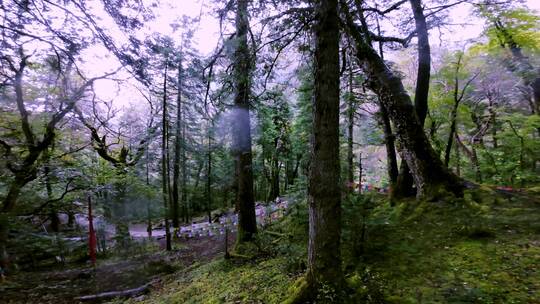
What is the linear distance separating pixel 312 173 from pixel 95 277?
25.2 ft

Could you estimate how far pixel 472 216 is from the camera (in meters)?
4.82

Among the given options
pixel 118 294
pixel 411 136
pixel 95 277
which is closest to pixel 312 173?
pixel 411 136

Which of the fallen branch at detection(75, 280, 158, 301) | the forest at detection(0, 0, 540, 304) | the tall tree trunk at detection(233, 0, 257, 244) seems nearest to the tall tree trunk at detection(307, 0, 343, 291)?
the forest at detection(0, 0, 540, 304)

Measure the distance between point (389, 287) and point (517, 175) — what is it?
8.14 meters


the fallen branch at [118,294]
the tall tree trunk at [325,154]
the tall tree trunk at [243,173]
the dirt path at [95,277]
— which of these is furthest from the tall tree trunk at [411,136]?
the fallen branch at [118,294]

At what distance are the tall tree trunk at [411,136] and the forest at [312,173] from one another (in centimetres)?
4

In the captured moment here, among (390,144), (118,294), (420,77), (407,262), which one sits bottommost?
(118,294)

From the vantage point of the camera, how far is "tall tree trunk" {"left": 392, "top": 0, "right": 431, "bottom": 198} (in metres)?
6.33

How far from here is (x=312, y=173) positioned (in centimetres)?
315

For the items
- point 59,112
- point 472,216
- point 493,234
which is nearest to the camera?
point 493,234

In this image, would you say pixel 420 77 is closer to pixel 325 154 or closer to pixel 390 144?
pixel 390 144

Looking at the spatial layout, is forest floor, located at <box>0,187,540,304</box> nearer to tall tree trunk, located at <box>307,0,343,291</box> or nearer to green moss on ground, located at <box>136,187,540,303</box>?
green moss on ground, located at <box>136,187,540,303</box>

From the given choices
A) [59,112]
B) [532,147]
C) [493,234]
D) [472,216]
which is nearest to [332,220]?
[493,234]

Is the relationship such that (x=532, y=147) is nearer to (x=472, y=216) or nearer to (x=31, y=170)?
(x=472, y=216)
